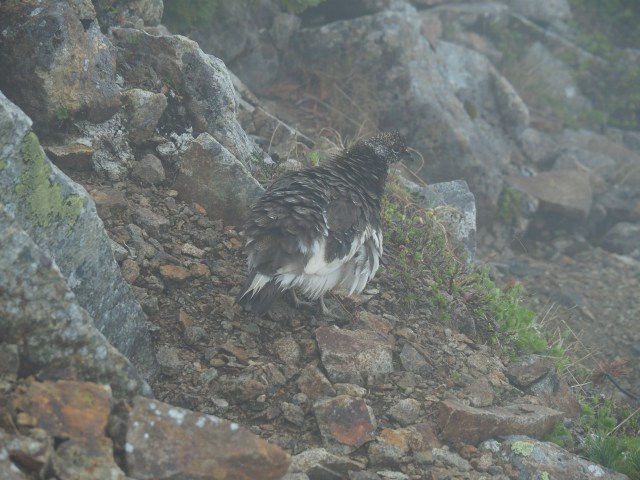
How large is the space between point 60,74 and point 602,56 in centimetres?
1293

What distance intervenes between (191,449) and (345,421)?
5.25 feet

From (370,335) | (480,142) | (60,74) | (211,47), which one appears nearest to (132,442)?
(370,335)

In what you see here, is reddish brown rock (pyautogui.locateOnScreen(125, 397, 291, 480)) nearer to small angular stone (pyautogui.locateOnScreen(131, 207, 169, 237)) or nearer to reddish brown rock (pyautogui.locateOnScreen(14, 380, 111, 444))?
reddish brown rock (pyautogui.locateOnScreen(14, 380, 111, 444))

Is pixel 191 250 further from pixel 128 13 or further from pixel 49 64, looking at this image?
pixel 128 13

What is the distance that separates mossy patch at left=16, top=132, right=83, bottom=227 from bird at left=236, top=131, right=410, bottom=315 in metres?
1.52

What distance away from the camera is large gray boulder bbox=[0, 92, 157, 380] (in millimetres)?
4066

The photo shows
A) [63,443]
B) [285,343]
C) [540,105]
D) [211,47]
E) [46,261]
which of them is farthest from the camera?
[540,105]

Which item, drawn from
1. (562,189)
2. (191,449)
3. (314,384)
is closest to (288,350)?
(314,384)

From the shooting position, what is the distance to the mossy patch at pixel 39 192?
412 cm

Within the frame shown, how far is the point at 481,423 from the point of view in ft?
17.0

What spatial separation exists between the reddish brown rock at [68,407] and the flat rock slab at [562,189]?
9854 millimetres

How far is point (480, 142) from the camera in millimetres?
12000

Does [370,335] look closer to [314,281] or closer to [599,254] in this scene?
[314,281]

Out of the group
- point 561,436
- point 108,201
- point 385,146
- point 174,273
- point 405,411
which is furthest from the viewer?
point 385,146
